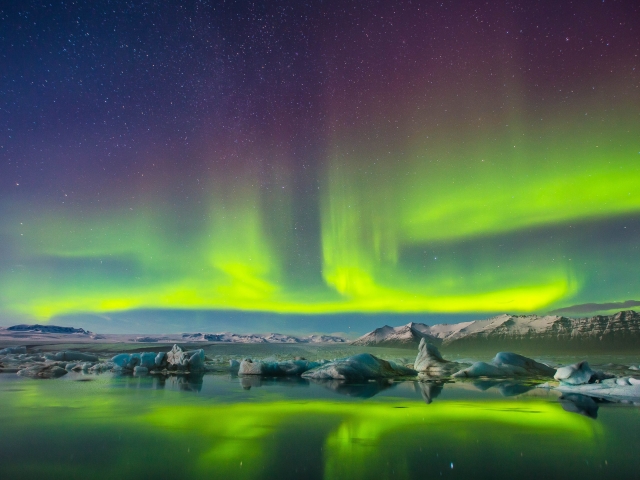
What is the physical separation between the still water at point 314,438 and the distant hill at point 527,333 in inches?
6085

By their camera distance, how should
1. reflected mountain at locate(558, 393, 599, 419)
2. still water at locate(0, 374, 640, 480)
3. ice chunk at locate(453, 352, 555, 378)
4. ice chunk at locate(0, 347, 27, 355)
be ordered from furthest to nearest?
ice chunk at locate(0, 347, 27, 355)
ice chunk at locate(453, 352, 555, 378)
reflected mountain at locate(558, 393, 599, 419)
still water at locate(0, 374, 640, 480)

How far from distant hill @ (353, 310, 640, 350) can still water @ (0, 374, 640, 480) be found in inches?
6085

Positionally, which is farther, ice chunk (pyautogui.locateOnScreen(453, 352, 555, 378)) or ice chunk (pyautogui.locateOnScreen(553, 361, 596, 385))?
ice chunk (pyautogui.locateOnScreen(453, 352, 555, 378))

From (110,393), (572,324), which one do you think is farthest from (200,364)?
(572,324)

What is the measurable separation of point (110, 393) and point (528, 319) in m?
189

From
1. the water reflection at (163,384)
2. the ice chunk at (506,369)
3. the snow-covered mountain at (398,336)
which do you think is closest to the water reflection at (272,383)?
the water reflection at (163,384)

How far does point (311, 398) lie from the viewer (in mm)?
15352

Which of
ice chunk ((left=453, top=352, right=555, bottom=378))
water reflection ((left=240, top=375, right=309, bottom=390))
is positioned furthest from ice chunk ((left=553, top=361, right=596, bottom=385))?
water reflection ((left=240, top=375, right=309, bottom=390))

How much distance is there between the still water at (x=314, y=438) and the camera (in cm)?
649

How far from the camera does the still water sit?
255 inches

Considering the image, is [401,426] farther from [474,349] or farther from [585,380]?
[474,349]

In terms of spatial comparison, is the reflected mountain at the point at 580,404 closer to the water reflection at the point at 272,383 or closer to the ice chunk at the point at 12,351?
the water reflection at the point at 272,383

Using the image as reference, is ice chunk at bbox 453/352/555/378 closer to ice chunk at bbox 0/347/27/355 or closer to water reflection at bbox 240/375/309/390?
water reflection at bbox 240/375/309/390

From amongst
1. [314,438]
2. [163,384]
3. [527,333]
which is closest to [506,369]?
[163,384]
